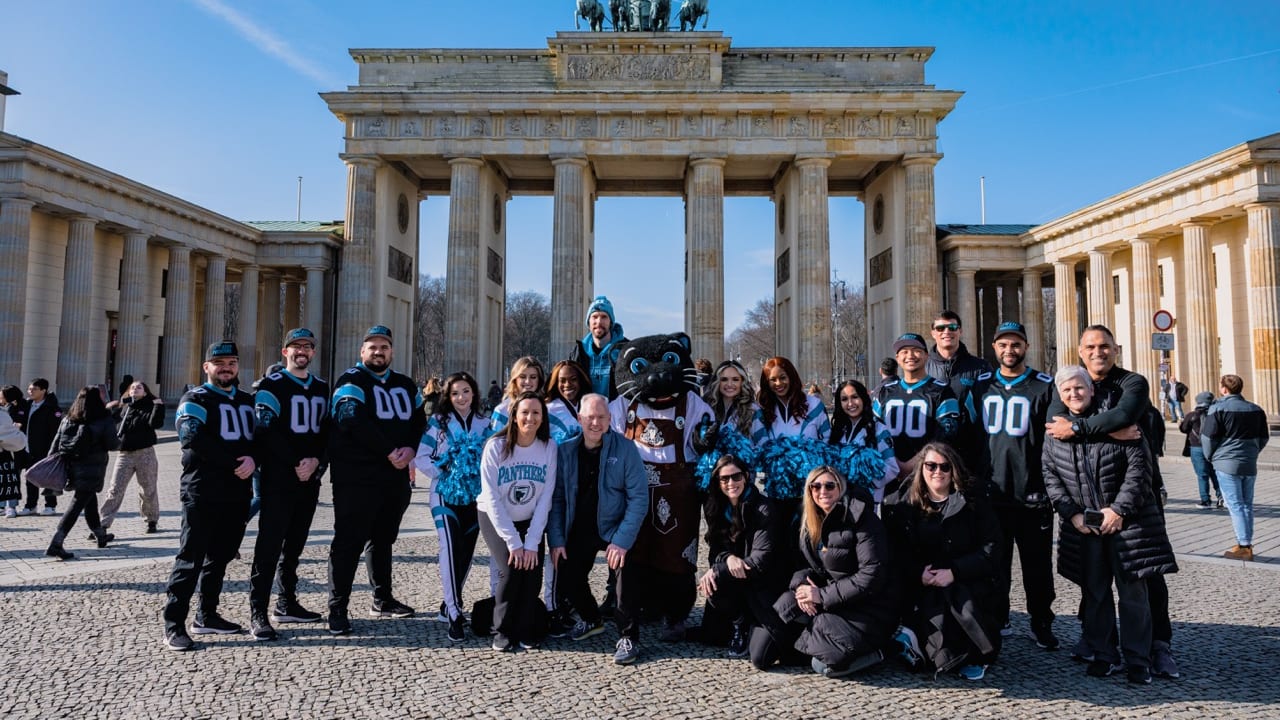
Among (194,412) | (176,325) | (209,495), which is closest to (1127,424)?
(209,495)

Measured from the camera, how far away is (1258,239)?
22969 millimetres

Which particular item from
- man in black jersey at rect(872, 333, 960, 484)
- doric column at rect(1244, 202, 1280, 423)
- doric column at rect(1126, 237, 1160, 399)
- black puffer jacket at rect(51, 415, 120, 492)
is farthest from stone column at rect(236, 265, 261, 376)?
doric column at rect(1244, 202, 1280, 423)

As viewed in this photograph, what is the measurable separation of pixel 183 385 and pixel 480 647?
3160 cm

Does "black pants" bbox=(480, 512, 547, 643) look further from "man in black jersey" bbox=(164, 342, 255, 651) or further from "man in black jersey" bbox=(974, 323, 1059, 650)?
"man in black jersey" bbox=(974, 323, 1059, 650)

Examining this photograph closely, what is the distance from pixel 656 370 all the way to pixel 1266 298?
26841mm

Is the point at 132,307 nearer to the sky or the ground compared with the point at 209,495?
nearer to the sky

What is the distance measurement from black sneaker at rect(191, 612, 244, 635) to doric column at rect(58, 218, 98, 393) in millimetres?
25551

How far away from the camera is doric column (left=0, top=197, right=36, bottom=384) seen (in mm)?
23109

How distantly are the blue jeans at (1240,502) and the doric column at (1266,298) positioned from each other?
19.6m

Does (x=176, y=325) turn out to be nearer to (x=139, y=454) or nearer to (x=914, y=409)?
(x=139, y=454)

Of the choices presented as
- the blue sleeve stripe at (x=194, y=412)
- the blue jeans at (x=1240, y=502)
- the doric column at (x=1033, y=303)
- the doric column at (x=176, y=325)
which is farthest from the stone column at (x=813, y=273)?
the blue sleeve stripe at (x=194, y=412)

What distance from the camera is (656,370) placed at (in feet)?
17.0

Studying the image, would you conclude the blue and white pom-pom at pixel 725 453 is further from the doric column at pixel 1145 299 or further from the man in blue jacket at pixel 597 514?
the doric column at pixel 1145 299

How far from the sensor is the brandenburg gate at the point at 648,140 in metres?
31.8
